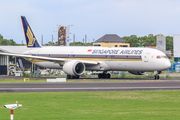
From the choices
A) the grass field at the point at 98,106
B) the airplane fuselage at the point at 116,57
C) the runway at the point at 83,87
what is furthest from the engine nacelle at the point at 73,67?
the grass field at the point at 98,106

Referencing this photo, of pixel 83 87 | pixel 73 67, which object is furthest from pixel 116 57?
pixel 83 87

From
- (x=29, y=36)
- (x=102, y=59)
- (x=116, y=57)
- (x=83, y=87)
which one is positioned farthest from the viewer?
(x=29, y=36)

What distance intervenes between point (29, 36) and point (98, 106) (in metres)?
40.0

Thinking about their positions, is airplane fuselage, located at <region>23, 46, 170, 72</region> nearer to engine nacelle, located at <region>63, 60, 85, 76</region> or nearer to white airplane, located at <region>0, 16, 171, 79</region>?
white airplane, located at <region>0, 16, 171, 79</region>

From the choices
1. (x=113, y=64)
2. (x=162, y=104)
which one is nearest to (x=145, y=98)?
(x=162, y=104)

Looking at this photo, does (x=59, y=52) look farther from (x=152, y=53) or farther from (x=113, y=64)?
(x=152, y=53)

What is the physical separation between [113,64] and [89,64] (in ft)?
11.4

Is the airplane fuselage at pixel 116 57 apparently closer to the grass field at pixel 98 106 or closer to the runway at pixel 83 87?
the runway at pixel 83 87

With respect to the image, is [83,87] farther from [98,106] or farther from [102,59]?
[102,59]

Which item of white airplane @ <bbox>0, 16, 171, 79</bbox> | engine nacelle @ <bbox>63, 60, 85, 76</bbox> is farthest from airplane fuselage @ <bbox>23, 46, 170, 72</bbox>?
engine nacelle @ <bbox>63, 60, 85, 76</bbox>

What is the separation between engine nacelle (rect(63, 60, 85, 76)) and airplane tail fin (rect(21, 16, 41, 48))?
423 inches

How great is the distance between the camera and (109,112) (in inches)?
747

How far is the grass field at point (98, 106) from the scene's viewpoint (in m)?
17.7

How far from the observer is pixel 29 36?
59469 millimetres
